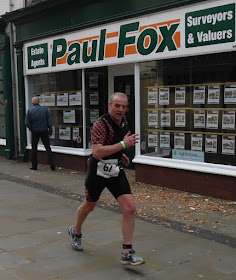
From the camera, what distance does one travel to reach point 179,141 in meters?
8.08

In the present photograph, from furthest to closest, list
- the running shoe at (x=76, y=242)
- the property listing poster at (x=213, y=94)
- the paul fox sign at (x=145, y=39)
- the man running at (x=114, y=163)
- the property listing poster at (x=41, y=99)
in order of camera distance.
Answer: the property listing poster at (x=41, y=99)
the property listing poster at (x=213, y=94)
the paul fox sign at (x=145, y=39)
the running shoe at (x=76, y=242)
the man running at (x=114, y=163)

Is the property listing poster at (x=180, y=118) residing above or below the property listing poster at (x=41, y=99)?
below

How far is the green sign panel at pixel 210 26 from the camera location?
6715 mm

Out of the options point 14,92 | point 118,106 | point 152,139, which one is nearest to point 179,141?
point 152,139

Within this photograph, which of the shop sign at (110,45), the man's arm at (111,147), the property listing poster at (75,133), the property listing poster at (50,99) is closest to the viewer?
the man's arm at (111,147)

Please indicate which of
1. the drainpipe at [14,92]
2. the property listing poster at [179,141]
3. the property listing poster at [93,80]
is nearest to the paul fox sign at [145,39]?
the property listing poster at [93,80]

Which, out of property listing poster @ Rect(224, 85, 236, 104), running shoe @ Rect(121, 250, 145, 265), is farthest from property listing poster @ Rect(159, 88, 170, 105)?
running shoe @ Rect(121, 250, 145, 265)

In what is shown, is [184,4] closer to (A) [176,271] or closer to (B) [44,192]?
(B) [44,192]

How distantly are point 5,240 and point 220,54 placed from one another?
474 centimetres

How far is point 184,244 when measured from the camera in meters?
4.94

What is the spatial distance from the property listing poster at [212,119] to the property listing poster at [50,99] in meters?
5.10

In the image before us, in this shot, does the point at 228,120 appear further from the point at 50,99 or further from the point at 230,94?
the point at 50,99

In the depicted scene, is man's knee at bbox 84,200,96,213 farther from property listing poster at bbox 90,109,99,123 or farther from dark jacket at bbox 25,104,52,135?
dark jacket at bbox 25,104,52,135

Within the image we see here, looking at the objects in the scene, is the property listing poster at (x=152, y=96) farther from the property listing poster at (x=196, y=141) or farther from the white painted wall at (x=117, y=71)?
the white painted wall at (x=117, y=71)
